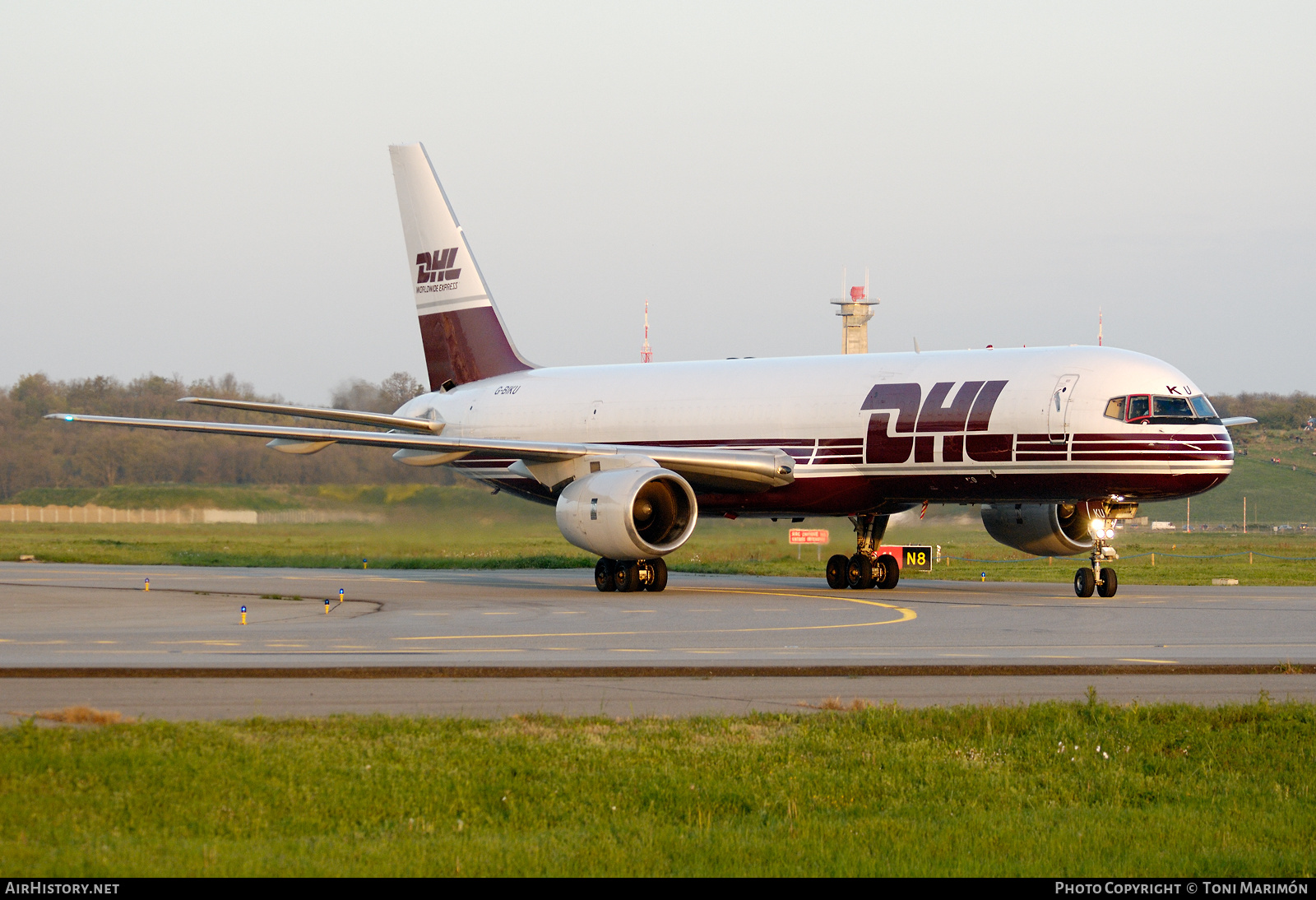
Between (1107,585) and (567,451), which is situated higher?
(567,451)

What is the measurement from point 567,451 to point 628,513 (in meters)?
2.71

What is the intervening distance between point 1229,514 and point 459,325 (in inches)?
3233

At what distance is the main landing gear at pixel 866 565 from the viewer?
95.7ft

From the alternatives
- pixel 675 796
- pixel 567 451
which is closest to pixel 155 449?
pixel 567 451

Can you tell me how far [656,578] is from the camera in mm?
27797

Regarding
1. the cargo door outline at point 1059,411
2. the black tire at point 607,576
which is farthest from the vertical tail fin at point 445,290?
the cargo door outline at point 1059,411

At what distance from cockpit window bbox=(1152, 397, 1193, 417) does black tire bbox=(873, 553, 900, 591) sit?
645 centimetres

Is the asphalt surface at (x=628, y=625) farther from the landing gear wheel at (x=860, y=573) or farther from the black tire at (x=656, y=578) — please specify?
the landing gear wheel at (x=860, y=573)

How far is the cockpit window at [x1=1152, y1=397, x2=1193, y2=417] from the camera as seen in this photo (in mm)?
25219

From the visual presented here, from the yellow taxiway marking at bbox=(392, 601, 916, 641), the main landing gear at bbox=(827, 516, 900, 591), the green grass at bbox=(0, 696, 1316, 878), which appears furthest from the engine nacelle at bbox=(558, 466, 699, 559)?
the green grass at bbox=(0, 696, 1316, 878)

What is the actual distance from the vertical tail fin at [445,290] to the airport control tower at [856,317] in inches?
2715

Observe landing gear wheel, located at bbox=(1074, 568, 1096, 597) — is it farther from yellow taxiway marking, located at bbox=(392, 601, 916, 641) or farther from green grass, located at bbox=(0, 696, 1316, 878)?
green grass, located at bbox=(0, 696, 1316, 878)

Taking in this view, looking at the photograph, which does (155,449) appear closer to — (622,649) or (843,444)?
(843,444)
